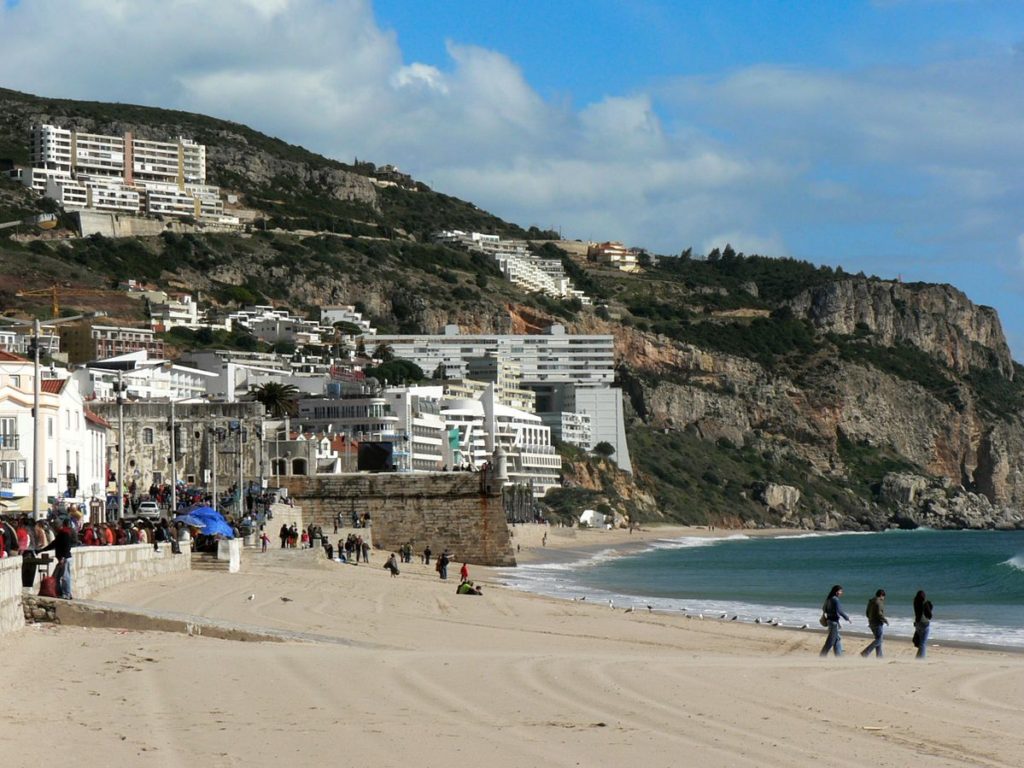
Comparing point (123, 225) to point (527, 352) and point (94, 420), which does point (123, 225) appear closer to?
point (527, 352)

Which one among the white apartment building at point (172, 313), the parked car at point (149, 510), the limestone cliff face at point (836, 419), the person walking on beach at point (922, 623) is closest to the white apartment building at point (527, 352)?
the limestone cliff face at point (836, 419)

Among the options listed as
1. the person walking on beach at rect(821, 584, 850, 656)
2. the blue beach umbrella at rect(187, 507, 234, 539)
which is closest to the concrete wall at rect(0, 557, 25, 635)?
the person walking on beach at rect(821, 584, 850, 656)

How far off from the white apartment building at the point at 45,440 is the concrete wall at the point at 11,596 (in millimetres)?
17871

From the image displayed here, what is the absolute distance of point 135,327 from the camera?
122 meters

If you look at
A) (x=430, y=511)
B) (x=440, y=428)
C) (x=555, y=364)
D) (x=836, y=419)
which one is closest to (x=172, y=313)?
(x=555, y=364)

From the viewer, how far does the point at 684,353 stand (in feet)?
545

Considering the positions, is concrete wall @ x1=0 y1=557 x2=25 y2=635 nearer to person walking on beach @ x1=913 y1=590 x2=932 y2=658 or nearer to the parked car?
person walking on beach @ x1=913 y1=590 x2=932 y2=658

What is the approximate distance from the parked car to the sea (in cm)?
1017

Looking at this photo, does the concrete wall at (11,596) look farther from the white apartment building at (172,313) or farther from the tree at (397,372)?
the white apartment building at (172,313)

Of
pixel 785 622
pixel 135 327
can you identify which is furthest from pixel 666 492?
pixel 785 622

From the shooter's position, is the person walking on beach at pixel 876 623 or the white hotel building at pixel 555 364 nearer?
the person walking on beach at pixel 876 623

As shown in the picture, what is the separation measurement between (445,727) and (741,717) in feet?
8.89

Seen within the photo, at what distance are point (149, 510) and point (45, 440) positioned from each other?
5.03m

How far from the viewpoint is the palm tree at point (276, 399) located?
272 ft
